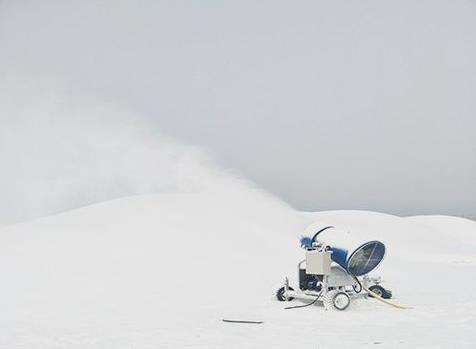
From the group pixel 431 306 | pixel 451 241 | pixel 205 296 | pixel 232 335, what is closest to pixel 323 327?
pixel 232 335

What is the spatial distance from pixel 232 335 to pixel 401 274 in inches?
337

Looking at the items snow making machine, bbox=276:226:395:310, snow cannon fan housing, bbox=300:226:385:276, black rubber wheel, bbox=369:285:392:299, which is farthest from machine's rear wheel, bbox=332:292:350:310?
black rubber wheel, bbox=369:285:392:299

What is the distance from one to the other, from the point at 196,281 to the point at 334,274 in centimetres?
405

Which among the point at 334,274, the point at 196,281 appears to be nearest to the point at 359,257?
the point at 334,274

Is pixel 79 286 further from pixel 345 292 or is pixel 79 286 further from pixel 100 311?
pixel 345 292

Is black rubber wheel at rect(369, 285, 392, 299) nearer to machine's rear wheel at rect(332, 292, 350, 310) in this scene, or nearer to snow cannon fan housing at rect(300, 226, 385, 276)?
snow cannon fan housing at rect(300, 226, 385, 276)

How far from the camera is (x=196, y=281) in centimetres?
1270

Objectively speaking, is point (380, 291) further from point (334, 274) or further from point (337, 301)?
point (337, 301)

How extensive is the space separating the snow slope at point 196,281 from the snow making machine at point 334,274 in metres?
0.25

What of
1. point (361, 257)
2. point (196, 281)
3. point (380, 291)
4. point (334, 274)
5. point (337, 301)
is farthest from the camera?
point (196, 281)

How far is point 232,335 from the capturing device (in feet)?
23.9

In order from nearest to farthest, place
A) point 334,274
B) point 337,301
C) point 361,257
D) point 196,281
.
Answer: point 337,301 → point 334,274 → point 361,257 → point 196,281

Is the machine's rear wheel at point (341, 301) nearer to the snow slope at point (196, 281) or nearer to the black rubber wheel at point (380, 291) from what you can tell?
the snow slope at point (196, 281)

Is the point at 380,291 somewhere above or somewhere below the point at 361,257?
below
